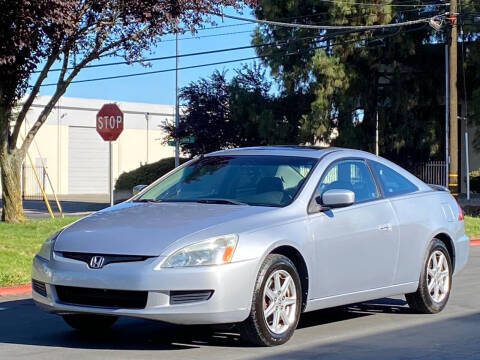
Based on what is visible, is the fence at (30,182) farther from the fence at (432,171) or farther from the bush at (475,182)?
the bush at (475,182)

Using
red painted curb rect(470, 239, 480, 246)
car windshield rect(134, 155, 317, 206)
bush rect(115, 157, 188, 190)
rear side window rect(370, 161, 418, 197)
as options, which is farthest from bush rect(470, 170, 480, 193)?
car windshield rect(134, 155, 317, 206)

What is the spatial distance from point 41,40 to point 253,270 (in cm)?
1048

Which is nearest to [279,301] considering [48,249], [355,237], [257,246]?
[257,246]

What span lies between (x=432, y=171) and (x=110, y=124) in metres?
23.2

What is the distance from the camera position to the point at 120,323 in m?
8.09

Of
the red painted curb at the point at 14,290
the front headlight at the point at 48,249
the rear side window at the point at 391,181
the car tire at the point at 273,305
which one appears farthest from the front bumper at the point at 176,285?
the red painted curb at the point at 14,290

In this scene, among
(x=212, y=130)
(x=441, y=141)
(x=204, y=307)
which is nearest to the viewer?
(x=204, y=307)

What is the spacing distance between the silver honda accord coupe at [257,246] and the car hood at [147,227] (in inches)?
0.5

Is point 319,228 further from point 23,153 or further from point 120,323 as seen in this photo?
point 23,153

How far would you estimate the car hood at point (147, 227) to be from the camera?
21.0 feet

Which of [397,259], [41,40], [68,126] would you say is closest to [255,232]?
[397,259]

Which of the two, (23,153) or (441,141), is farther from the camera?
(441,141)

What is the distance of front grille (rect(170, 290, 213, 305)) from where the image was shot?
630 centimetres

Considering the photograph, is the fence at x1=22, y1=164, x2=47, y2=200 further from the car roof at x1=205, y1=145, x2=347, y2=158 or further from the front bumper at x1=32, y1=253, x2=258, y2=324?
the front bumper at x1=32, y1=253, x2=258, y2=324
